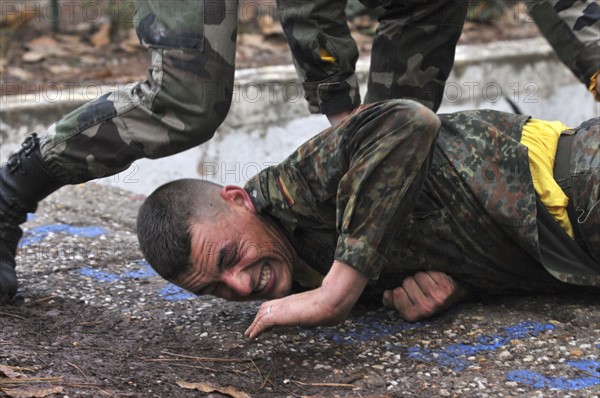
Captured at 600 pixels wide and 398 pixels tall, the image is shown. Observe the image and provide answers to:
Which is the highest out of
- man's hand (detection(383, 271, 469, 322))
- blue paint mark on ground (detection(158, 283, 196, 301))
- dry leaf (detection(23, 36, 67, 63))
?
dry leaf (detection(23, 36, 67, 63))

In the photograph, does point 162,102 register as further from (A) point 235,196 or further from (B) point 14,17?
(B) point 14,17

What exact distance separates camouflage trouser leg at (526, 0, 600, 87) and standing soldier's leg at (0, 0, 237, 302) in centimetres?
106

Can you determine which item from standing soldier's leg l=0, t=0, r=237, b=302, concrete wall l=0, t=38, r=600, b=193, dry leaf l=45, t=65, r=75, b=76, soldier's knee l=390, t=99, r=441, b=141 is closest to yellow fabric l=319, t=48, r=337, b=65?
standing soldier's leg l=0, t=0, r=237, b=302

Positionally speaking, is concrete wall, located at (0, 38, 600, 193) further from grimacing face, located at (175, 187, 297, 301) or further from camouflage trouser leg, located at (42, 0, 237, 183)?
grimacing face, located at (175, 187, 297, 301)

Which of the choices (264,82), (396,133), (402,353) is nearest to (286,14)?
(396,133)

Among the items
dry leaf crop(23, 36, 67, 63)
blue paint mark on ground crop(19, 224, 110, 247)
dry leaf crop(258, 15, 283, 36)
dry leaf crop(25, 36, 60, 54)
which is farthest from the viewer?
dry leaf crop(258, 15, 283, 36)

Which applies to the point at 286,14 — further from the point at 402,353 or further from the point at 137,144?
the point at 402,353

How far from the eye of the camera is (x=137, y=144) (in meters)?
2.65

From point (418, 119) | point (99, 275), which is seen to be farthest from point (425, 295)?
point (99, 275)

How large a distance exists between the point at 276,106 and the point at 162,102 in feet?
7.84

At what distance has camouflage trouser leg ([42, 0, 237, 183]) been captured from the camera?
2.58 metres

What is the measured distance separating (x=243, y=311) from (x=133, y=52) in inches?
127

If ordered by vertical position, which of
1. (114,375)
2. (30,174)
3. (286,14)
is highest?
(286,14)

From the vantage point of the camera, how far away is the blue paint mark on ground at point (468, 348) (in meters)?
2.33
